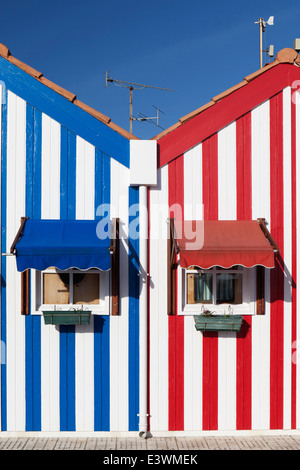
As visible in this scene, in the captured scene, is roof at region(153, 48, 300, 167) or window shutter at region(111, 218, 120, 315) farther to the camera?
roof at region(153, 48, 300, 167)

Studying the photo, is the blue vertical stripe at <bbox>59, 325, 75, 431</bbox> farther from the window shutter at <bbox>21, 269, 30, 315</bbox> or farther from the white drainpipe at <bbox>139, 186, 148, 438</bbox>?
the white drainpipe at <bbox>139, 186, 148, 438</bbox>

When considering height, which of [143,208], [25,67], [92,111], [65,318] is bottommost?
[65,318]

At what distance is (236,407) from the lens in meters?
7.10

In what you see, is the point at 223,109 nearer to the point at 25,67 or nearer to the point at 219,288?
the point at 219,288

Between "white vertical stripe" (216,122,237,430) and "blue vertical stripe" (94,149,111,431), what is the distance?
184 centimetres

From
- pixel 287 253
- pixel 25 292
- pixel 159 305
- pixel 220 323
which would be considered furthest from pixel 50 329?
pixel 287 253

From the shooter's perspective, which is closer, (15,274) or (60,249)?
(60,249)

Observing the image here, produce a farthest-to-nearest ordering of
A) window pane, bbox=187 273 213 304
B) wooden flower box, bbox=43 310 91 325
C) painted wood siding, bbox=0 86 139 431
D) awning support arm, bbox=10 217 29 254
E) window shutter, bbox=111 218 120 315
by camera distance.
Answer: window pane, bbox=187 273 213 304 → painted wood siding, bbox=0 86 139 431 → window shutter, bbox=111 218 120 315 → wooden flower box, bbox=43 310 91 325 → awning support arm, bbox=10 217 29 254

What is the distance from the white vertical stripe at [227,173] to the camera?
282 inches

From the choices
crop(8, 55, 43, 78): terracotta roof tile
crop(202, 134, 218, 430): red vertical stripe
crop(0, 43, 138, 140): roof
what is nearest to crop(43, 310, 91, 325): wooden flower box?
crop(202, 134, 218, 430): red vertical stripe

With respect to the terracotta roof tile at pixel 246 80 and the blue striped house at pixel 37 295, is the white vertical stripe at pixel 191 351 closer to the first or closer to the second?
the terracotta roof tile at pixel 246 80

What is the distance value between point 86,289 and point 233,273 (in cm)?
247

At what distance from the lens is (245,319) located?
7.13 meters

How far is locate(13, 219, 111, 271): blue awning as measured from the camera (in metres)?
6.20
